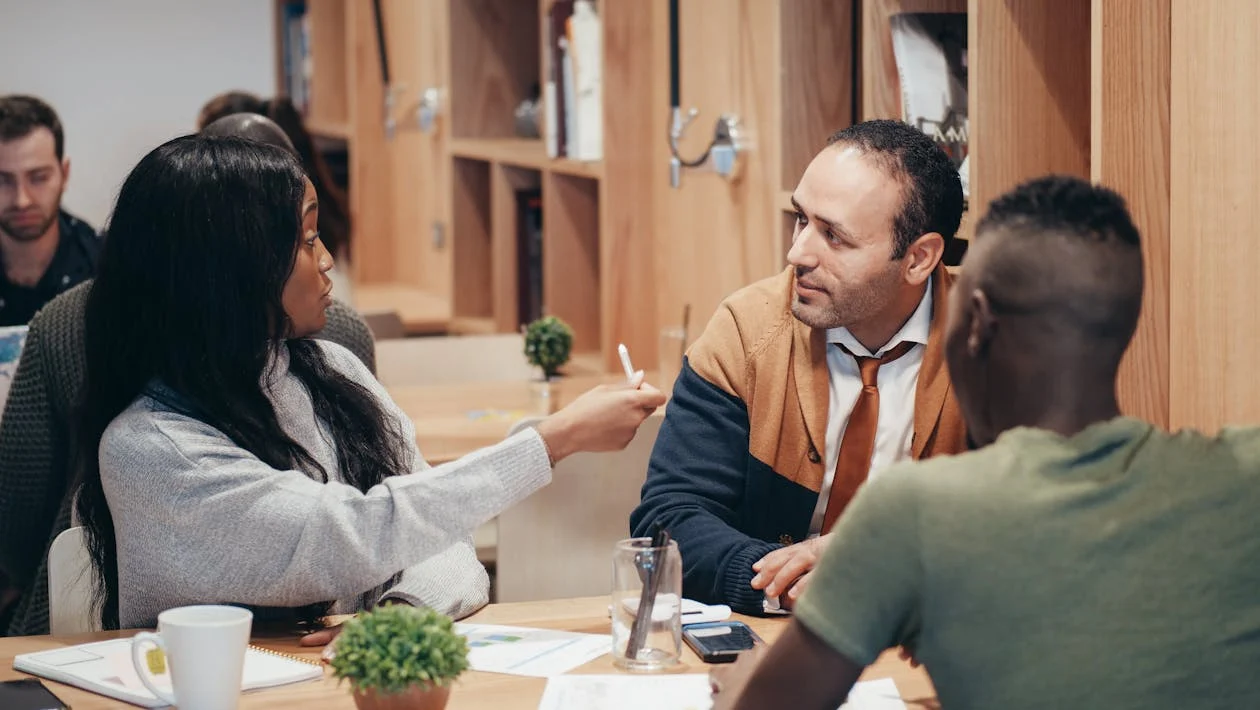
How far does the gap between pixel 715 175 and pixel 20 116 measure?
1.66 metres

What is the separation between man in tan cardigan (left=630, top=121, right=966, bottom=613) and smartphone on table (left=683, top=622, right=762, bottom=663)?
326 millimetres

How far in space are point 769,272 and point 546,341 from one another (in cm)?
74

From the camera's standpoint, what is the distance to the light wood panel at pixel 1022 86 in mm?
2080

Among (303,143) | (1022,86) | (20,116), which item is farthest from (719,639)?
(303,143)

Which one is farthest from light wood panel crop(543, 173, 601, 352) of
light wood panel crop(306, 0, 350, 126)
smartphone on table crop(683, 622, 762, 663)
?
light wood panel crop(306, 0, 350, 126)

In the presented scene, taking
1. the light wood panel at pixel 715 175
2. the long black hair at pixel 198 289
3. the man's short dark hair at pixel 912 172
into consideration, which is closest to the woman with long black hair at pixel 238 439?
the long black hair at pixel 198 289

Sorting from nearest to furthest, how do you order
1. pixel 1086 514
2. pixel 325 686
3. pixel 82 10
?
pixel 1086 514
pixel 325 686
pixel 82 10

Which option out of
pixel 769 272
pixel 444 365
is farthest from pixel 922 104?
pixel 444 365

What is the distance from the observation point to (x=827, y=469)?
2.13 meters

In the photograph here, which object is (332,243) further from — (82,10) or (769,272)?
(82,10)

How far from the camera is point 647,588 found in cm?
165

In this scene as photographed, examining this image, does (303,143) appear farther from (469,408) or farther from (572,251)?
(469,408)

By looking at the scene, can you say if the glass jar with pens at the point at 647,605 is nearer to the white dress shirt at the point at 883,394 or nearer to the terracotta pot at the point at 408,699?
the terracotta pot at the point at 408,699

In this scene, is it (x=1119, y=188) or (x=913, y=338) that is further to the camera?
(x=913, y=338)
